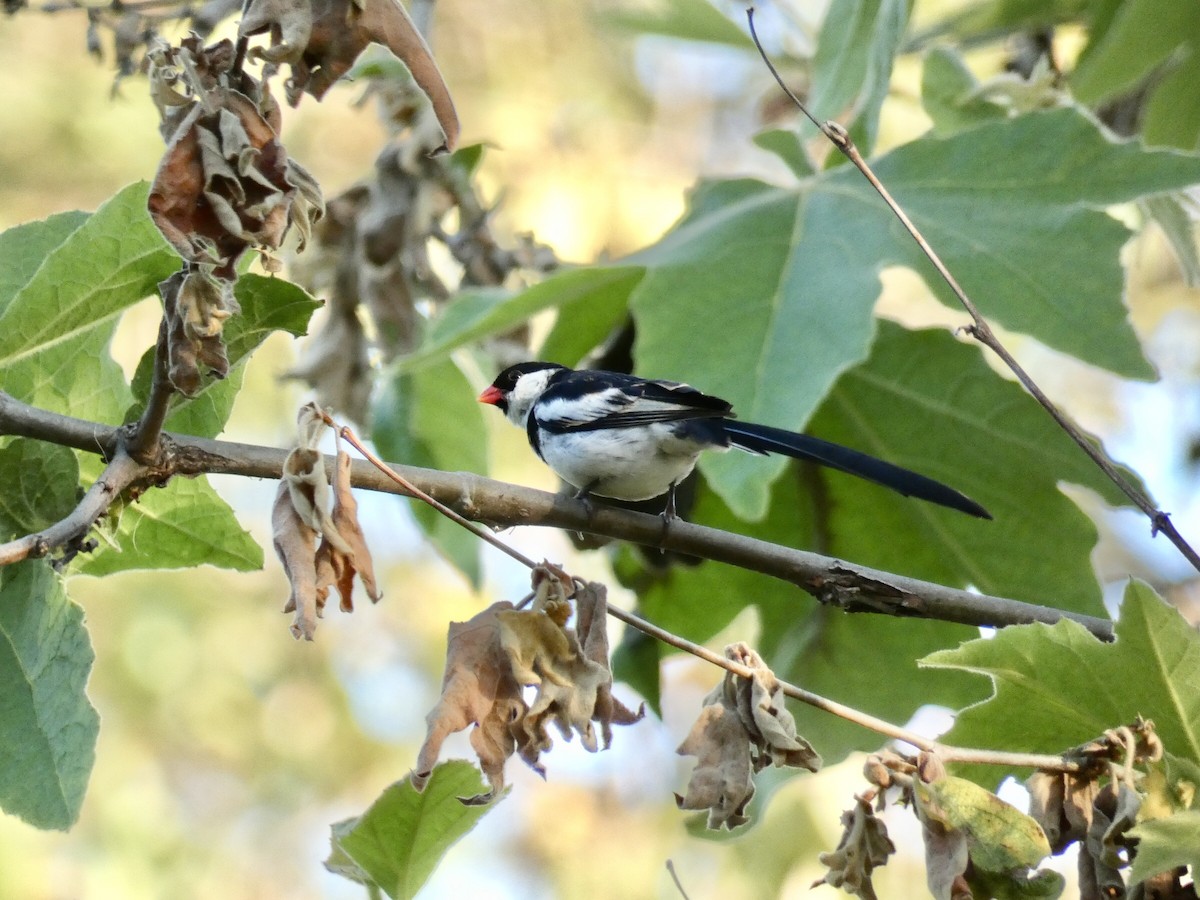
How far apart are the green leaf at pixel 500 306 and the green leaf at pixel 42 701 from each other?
1.10 meters

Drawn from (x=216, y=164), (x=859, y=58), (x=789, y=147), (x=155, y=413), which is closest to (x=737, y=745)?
(x=155, y=413)

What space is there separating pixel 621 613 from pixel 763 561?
0.31m

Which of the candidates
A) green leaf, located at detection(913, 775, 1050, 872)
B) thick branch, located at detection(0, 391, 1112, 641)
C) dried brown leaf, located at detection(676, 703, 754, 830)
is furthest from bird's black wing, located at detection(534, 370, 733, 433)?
green leaf, located at detection(913, 775, 1050, 872)

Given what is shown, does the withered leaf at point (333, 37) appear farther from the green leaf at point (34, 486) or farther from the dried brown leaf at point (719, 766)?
the dried brown leaf at point (719, 766)

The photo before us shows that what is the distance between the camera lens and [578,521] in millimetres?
1767

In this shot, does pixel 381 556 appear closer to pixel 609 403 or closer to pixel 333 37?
pixel 609 403

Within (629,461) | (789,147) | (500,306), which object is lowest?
(629,461)

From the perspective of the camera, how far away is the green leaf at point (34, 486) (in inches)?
65.2

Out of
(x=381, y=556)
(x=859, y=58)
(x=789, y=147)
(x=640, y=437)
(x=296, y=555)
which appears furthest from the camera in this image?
(x=381, y=556)

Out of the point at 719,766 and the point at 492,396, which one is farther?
the point at 492,396

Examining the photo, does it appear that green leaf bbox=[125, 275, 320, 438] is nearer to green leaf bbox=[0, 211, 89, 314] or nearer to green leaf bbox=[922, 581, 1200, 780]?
green leaf bbox=[0, 211, 89, 314]

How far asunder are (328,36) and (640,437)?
170cm

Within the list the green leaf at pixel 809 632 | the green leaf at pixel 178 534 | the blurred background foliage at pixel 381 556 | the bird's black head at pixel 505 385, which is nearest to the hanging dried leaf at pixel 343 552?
the green leaf at pixel 178 534

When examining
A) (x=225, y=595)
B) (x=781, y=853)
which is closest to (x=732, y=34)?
(x=781, y=853)
